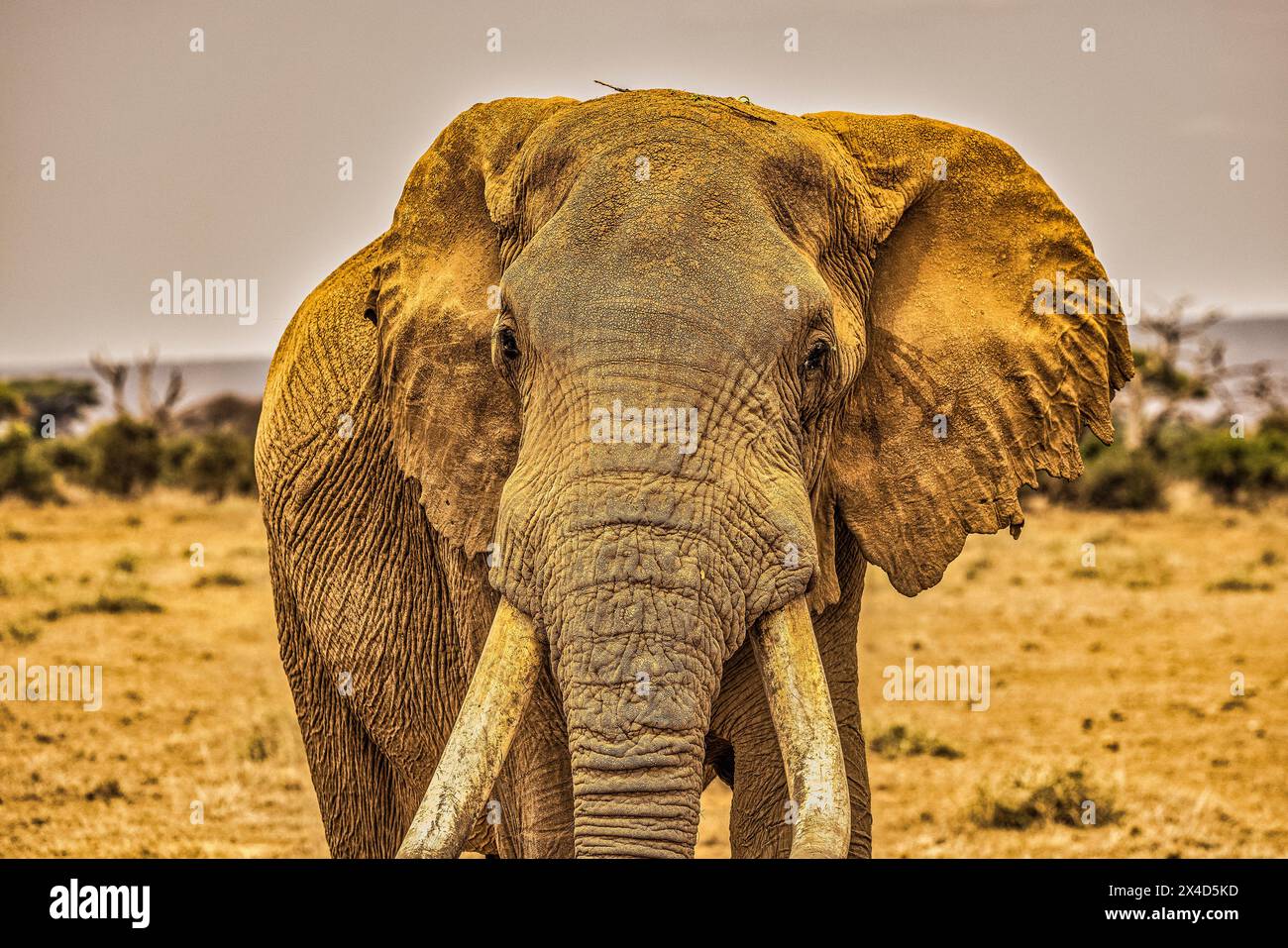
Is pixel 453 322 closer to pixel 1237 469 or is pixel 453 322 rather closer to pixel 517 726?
pixel 517 726

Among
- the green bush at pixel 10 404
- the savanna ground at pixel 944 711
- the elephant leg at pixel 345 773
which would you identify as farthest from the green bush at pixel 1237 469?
the elephant leg at pixel 345 773

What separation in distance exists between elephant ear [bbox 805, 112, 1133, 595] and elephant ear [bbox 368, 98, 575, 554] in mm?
871

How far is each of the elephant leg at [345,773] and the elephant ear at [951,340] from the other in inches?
86.2

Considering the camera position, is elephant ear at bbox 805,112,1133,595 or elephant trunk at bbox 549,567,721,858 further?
elephant ear at bbox 805,112,1133,595

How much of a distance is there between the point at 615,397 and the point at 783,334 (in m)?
0.46

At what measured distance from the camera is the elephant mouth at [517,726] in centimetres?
413

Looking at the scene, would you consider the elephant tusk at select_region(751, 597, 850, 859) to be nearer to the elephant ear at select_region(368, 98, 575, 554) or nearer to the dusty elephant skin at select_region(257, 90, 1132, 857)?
the dusty elephant skin at select_region(257, 90, 1132, 857)

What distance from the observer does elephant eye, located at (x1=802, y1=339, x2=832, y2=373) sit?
4.66m

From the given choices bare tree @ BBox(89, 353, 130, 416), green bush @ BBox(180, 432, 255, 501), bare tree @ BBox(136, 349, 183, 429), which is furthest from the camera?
bare tree @ BBox(89, 353, 130, 416)

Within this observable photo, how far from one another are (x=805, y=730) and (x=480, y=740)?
716 millimetres

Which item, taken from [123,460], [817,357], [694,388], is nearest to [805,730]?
[694,388]

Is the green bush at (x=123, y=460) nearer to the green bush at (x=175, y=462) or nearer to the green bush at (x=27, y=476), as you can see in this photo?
the green bush at (x=175, y=462)

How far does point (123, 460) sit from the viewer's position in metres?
28.4

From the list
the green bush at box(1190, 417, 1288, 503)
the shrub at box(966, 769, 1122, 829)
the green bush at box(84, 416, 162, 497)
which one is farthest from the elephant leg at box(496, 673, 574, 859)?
the green bush at box(84, 416, 162, 497)
